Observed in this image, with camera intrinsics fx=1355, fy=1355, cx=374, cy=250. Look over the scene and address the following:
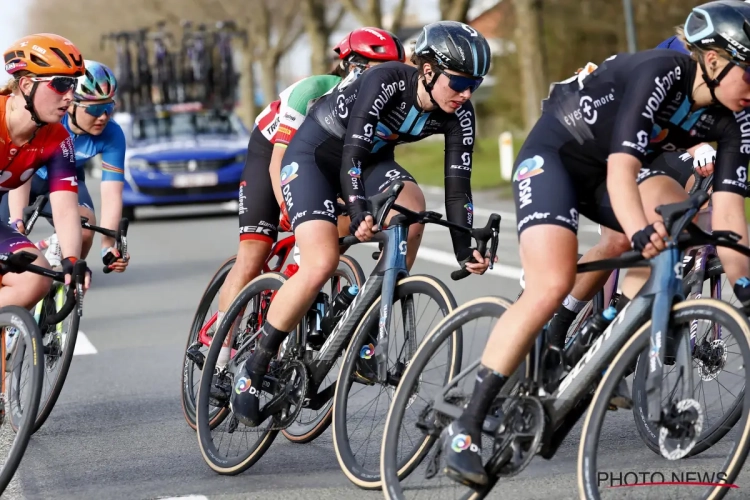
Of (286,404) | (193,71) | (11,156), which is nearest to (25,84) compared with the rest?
(11,156)

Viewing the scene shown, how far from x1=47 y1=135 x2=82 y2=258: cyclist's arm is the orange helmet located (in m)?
0.49

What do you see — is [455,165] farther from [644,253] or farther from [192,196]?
[192,196]

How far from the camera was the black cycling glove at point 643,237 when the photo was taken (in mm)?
4289

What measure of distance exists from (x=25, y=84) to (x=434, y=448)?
2.42m

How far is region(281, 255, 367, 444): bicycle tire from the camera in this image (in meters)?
6.04

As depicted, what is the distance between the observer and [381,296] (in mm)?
5410

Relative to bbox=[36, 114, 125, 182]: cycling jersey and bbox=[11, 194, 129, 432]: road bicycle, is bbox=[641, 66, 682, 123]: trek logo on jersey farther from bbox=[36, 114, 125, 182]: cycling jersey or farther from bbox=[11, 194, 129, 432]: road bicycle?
bbox=[36, 114, 125, 182]: cycling jersey

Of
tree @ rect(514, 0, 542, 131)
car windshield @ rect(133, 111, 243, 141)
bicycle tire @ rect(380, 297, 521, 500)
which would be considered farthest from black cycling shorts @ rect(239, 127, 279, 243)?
tree @ rect(514, 0, 542, 131)

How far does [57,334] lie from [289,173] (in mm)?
2116

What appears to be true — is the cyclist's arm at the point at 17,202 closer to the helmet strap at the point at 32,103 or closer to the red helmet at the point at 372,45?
the helmet strap at the point at 32,103

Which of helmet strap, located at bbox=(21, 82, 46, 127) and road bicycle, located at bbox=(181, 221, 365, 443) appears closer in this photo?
helmet strap, located at bbox=(21, 82, 46, 127)

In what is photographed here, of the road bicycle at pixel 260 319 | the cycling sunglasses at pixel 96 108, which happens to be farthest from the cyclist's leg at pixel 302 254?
the cycling sunglasses at pixel 96 108

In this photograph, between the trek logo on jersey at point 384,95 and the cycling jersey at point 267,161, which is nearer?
the trek logo on jersey at point 384,95

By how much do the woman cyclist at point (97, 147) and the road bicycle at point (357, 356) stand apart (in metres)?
1.66
